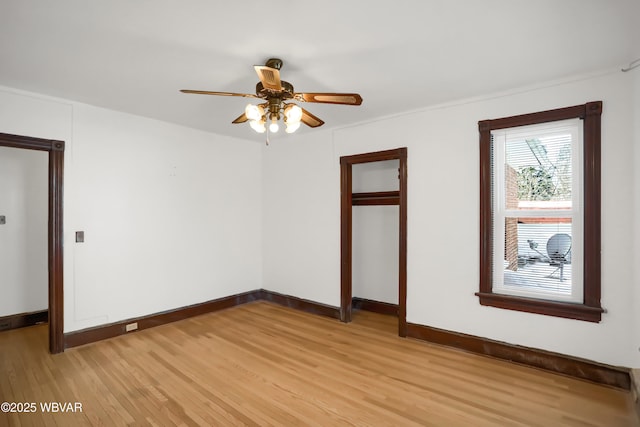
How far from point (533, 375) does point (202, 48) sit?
3.89 meters

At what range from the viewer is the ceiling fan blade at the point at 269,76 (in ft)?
6.50

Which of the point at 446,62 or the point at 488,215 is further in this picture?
the point at 488,215

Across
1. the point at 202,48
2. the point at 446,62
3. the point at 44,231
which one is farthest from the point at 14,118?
the point at 446,62

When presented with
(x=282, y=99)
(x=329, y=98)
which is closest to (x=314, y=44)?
(x=329, y=98)

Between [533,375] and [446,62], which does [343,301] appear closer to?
[533,375]

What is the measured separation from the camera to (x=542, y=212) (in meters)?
3.03

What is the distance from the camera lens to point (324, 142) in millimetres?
4602

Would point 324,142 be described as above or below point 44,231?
above

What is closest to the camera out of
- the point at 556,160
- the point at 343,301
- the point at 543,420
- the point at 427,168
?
the point at 543,420

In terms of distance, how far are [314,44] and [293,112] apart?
0.49 m

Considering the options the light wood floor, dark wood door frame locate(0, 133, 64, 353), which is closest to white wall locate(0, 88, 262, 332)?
dark wood door frame locate(0, 133, 64, 353)

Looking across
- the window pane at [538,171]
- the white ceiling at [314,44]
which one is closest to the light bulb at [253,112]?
the white ceiling at [314,44]

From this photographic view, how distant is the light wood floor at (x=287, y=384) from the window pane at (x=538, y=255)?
2.63 feet

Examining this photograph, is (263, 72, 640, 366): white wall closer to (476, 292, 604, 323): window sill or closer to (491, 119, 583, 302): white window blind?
(476, 292, 604, 323): window sill
